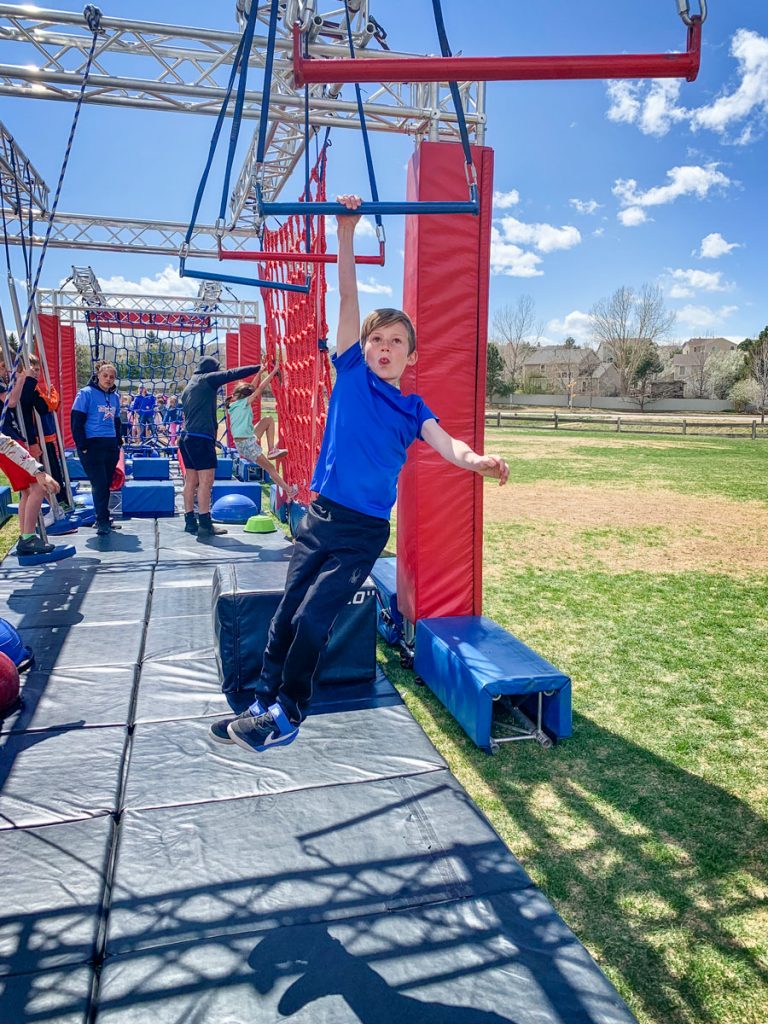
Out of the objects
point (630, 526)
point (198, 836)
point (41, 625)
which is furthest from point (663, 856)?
point (630, 526)

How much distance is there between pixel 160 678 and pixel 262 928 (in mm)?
2137

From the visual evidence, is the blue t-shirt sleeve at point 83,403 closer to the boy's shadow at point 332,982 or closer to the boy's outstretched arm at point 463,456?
the boy's outstretched arm at point 463,456

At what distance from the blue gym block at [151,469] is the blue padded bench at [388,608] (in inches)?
264

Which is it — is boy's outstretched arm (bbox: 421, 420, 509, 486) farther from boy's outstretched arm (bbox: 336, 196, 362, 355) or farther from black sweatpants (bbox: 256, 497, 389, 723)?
boy's outstretched arm (bbox: 336, 196, 362, 355)

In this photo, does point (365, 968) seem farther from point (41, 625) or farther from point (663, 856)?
point (41, 625)

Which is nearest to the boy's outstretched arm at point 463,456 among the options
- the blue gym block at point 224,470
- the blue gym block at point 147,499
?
the blue gym block at point 147,499

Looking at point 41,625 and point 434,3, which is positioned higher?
point 434,3

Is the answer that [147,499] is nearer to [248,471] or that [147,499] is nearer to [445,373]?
[248,471]

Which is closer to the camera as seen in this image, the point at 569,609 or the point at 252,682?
the point at 252,682

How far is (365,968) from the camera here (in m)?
2.08

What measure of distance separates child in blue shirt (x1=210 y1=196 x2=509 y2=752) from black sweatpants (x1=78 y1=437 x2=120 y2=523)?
5.64 meters

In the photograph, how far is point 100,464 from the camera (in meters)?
7.79

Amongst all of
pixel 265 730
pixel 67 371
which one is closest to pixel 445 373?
pixel 265 730

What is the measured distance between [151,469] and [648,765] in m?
9.47
